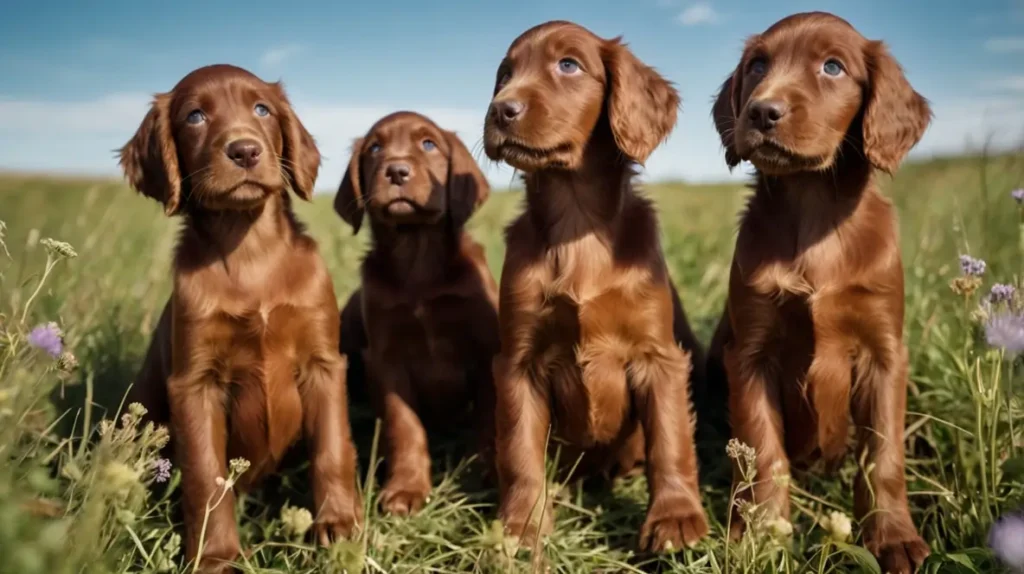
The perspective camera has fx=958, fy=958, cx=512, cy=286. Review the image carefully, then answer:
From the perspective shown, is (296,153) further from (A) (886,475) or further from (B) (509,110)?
(A) (886,475)

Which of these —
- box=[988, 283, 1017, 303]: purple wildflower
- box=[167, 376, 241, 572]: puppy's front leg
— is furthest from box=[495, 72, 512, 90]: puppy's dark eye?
box=[988, 283, 1017, 303]: purple wildflower

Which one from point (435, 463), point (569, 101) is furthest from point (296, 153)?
point (435, 463)

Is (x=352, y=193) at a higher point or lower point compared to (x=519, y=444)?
higher

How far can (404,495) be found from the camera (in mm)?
3832

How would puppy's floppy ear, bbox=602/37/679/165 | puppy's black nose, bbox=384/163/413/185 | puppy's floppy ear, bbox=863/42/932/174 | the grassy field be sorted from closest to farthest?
the grassy field
puppy's floppy ear, bbox=863/42/932/174
puppy's floppy ear, bbox=602/37/679/165
puppy's black nose, bbox=384/163/413/185

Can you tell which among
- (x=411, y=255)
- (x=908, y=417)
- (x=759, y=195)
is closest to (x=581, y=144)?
(x=759, y=195)

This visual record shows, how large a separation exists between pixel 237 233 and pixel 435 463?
1.46 metres

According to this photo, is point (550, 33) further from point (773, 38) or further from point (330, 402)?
point (330, 402)

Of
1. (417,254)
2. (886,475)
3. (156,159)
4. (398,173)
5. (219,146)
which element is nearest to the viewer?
(886,475)

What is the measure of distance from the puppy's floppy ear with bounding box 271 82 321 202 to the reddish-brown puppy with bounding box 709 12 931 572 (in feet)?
5.25

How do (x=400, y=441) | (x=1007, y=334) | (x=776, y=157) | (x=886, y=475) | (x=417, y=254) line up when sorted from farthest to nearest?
(x=417, y=254), (x=400, y=441), (x=886, y=475), (x=776, y=157), (x=1007, y=334)

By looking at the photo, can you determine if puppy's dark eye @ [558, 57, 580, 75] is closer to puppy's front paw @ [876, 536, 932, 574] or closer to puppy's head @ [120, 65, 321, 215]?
puppy's head @ [120, 65, 321, 215]

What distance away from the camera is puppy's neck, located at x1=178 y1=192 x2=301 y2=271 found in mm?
3490

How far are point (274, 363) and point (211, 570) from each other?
0.74m
